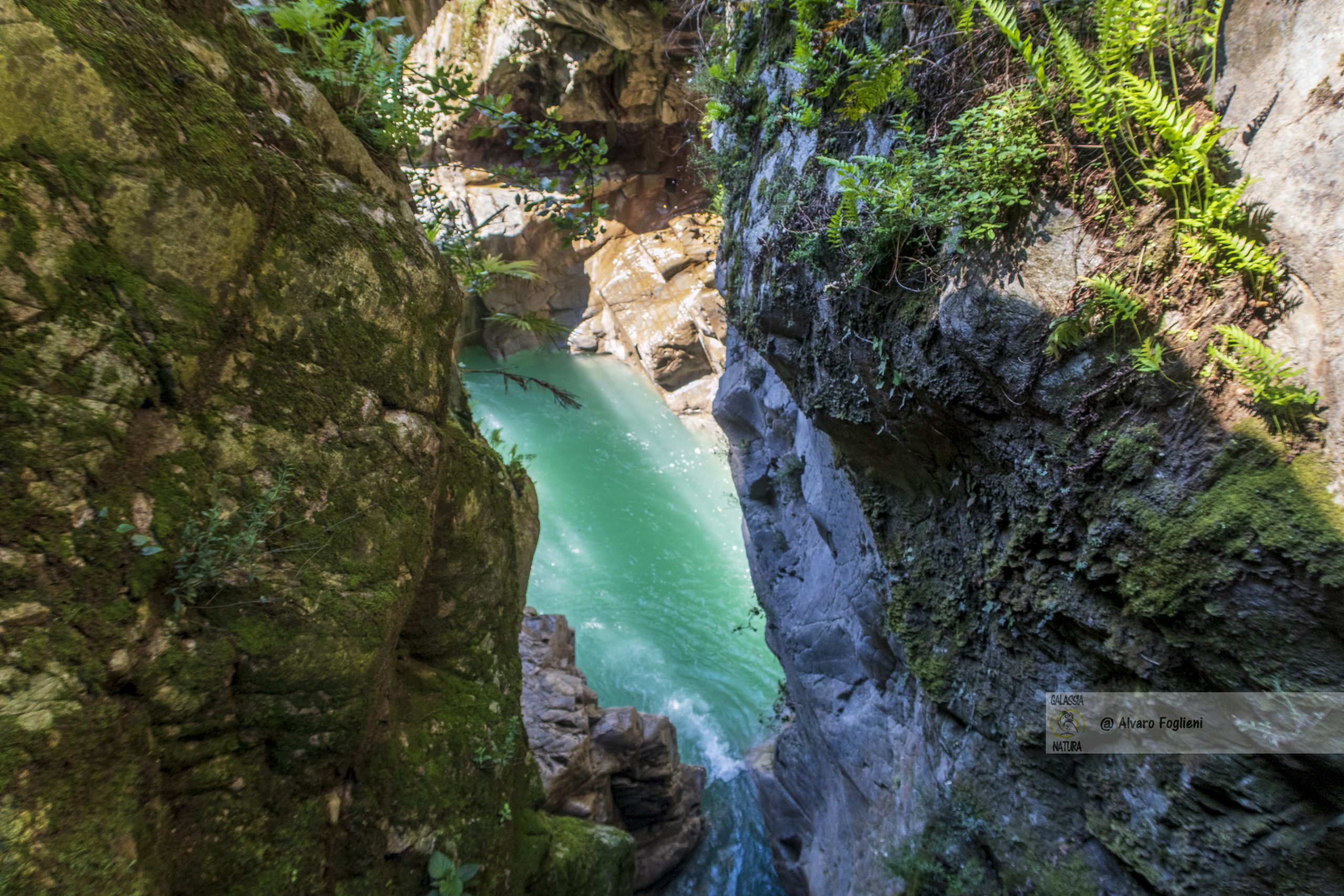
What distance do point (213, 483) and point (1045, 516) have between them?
3.68 meters

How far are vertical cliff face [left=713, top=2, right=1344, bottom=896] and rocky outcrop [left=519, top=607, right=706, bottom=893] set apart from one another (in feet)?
8.19

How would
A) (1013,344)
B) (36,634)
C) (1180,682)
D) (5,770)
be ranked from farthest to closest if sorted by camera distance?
(1013,344), (1180,682), (36,634), (5,770)

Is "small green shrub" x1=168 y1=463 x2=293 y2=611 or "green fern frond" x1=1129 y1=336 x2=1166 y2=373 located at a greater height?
"small green shrub" x1=168 y1=463 x2=293 y2=611

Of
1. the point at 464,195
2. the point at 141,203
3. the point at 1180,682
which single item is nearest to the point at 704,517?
the point at 464,195

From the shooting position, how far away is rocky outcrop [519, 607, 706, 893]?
6309 millimetres

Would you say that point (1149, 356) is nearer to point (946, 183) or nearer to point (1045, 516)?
point (1045, 516)

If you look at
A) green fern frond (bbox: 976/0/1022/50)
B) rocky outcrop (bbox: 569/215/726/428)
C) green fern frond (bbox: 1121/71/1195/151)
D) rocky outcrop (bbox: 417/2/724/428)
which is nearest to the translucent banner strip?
green fern frond (bbox: 1121/71/1195/151)

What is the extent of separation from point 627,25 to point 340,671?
1489 centimetres

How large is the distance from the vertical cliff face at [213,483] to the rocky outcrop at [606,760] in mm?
3078

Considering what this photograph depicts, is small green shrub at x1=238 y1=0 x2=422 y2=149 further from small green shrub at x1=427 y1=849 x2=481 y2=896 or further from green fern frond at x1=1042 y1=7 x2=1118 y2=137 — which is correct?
small green shrub at x1=427 y1=849 x2=481 y2=896

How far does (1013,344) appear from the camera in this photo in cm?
292

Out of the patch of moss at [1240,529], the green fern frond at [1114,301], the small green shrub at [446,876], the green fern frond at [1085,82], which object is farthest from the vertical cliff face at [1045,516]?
the small green shrub at [446,876]

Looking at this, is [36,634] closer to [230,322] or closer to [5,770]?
[5,770]

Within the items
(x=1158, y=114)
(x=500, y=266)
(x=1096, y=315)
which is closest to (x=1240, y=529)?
A: (x=1096, y=315)
